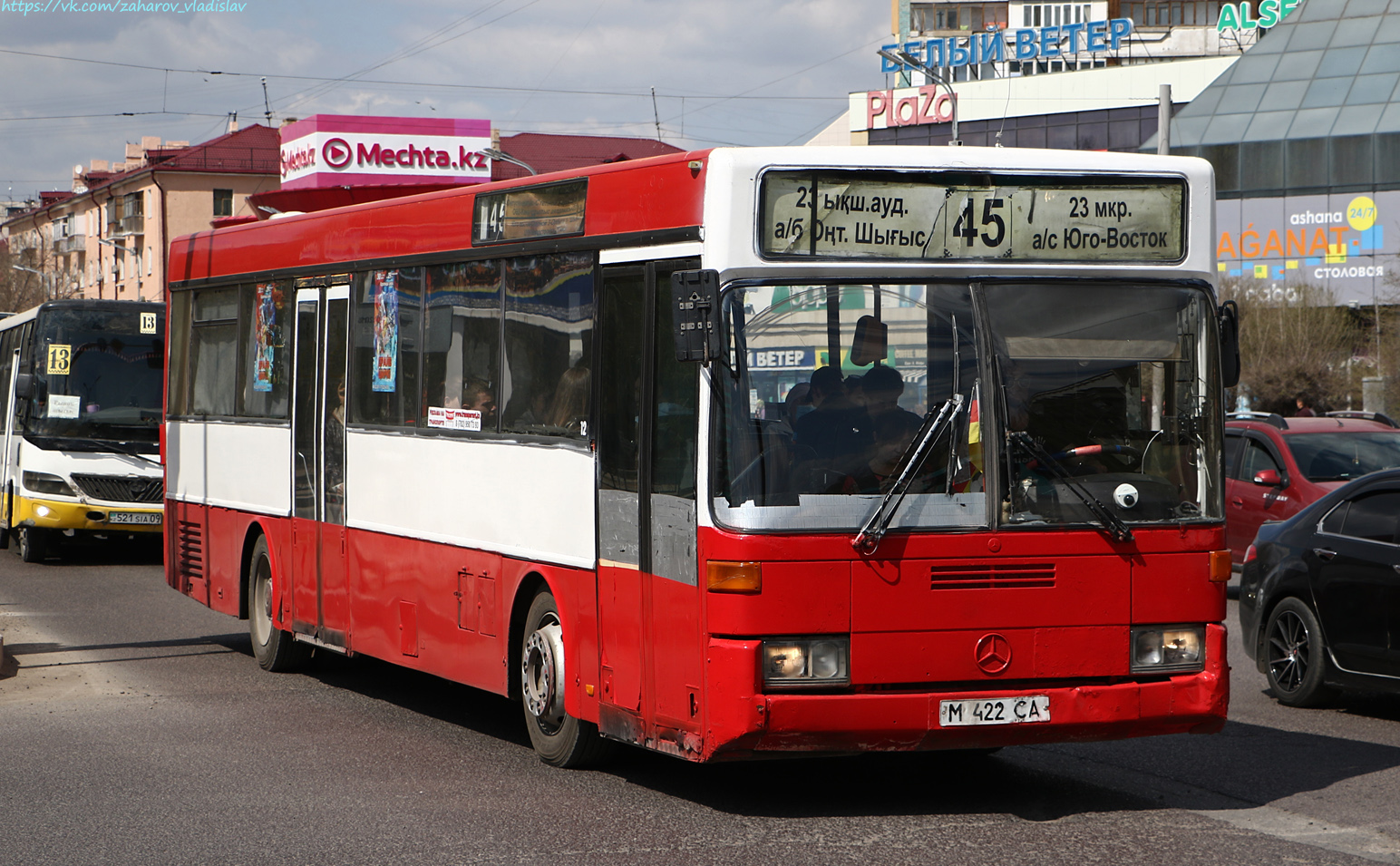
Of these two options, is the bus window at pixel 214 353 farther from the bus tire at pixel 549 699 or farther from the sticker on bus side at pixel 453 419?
the bus tire at pixel 549 699

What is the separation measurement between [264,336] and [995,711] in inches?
278

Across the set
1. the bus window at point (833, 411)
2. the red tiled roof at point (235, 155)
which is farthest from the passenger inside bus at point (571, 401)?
the red tiled roof at point (235, 155)

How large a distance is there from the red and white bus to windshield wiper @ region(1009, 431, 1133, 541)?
15 mm

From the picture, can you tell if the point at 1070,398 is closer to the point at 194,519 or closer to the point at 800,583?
the point at 800,583

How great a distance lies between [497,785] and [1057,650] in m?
2.69

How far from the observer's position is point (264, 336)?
12312 millimetres

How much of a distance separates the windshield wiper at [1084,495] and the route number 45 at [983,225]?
845mm

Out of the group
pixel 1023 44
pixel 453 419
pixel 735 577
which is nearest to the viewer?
pixel 735 577

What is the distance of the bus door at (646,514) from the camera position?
23.5 feet

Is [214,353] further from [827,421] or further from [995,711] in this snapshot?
[995,711]

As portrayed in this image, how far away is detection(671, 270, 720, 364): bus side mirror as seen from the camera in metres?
6.84

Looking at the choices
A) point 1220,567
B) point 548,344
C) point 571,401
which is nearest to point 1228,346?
point 1220,567

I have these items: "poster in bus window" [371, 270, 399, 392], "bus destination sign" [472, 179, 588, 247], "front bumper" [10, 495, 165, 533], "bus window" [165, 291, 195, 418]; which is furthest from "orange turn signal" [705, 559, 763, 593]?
"front bumper" [10, 495, 165, 533]

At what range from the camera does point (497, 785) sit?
26.3 feet
